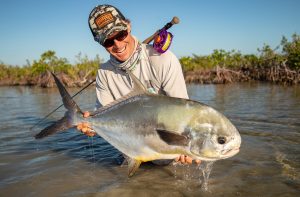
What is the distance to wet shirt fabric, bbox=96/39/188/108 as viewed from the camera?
13.1 ft

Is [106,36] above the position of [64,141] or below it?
above

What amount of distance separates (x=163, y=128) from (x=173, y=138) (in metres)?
0.15

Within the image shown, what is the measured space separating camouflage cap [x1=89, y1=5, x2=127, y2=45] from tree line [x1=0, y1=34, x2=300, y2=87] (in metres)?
18.1

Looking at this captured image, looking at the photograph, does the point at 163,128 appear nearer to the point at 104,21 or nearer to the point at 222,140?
the point at 222,140

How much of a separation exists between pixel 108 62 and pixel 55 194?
1.99 m

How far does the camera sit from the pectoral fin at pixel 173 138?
262 cm

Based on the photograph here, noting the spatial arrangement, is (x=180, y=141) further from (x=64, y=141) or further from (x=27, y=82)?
(x=27, y=82)

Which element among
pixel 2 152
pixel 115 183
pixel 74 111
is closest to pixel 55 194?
pixel 115 183

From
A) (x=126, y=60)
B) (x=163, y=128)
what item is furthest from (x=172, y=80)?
(x=163, y=128)

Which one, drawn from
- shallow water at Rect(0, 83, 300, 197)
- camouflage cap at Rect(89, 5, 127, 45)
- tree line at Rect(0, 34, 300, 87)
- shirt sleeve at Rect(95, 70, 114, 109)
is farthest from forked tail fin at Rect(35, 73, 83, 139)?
tree line at Rect(0, 34, 300, 87)

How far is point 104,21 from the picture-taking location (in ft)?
Result: 12.2

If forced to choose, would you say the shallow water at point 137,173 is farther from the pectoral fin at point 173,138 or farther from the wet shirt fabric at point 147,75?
the pectoral fin at point 173,138

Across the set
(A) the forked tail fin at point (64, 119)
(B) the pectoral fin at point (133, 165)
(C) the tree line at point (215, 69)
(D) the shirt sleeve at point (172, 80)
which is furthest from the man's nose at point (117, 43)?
(C) the tree line at point (215, 69)

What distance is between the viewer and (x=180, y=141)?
2639mm
